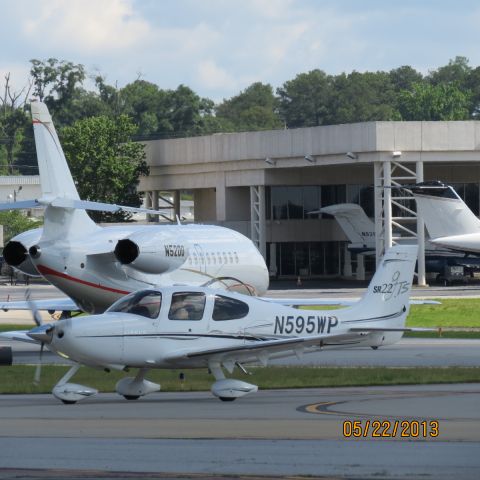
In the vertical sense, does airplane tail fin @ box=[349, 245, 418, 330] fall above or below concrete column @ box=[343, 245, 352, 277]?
above

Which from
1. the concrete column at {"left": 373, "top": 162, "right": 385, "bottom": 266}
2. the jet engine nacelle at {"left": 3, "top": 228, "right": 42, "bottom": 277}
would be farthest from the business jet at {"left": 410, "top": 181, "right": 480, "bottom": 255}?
the jet engine nacelle at {"left": 3, "top": 228, "right": 42, "bottom": 277}

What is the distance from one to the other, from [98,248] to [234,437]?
1966 cm

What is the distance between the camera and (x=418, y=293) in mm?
63375

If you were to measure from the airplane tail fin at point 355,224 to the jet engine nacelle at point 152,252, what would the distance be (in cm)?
4207

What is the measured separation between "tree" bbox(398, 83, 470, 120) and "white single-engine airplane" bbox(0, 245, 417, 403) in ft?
496

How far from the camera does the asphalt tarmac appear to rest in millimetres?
13516

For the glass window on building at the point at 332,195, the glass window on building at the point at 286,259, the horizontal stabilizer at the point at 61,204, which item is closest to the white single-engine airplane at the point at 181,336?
the horizontal stabilizer at the point at 61,204

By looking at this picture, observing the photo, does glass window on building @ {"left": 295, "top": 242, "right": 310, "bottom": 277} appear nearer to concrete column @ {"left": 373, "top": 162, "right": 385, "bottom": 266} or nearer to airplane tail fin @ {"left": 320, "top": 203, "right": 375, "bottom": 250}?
airplane tail fin @ {"left": 320, "top": 203, "right": 375, "bottom": 250}

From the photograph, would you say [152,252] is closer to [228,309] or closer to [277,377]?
[277,377]

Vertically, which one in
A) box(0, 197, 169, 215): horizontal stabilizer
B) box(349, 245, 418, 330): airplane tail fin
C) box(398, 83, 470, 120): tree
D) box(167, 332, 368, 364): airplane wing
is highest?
box(398, 83, 470, 120): tree

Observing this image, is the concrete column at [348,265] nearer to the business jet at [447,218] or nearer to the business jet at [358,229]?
the business jet at [358,229]

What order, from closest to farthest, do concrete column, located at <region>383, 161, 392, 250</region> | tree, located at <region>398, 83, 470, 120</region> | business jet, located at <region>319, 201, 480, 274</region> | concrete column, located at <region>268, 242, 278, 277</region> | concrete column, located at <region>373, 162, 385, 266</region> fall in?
1. concrete column, located at <region>383, 161, 392, 250</region>
2. concrete column, located at <region>373, 162, 385, 266</region>
3. business jet, located at <region>319, 201, 480, 274</region>
4. concrete column, located at <region>268, 242, 278, 277</region>
5. tree, located at <region>398, 83, 470, 120</region>

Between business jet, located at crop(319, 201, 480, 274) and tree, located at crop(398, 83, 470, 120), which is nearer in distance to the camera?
business jet, located at crop(319, 201, 480, 274)

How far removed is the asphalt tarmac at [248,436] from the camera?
13.5 m
